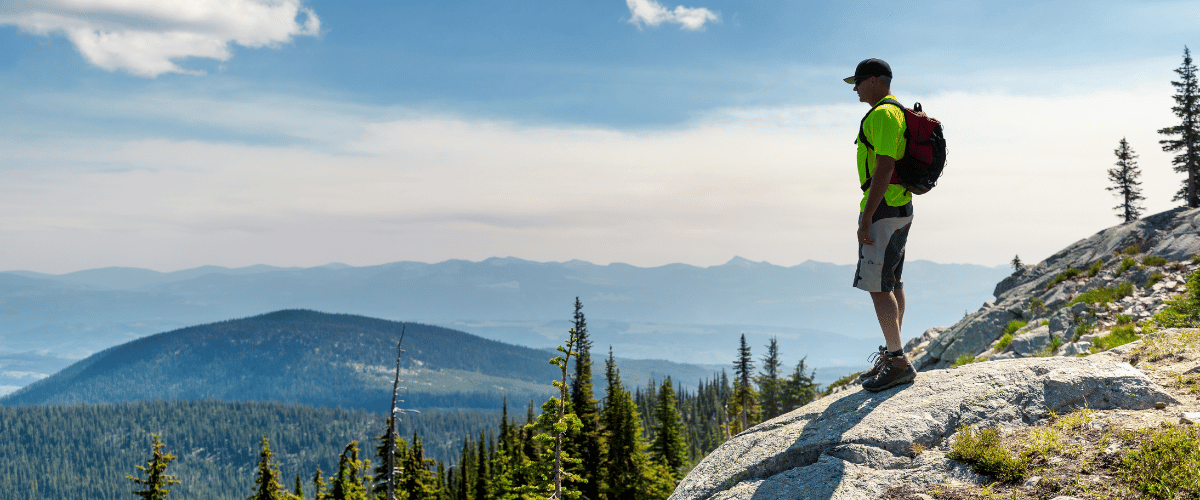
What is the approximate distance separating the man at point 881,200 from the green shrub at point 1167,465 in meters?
2.80

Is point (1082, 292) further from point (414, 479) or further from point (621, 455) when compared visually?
point (414, 479)

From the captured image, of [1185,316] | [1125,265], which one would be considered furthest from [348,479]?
[1185,316]

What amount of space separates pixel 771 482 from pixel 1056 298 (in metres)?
23.0

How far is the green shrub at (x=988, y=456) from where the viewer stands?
6645mm

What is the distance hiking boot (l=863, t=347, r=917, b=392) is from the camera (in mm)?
9133

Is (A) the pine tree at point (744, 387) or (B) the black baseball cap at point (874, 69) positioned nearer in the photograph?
(B) the black baseball cap at point (874, 69)

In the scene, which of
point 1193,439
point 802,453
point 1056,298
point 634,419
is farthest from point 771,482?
point 634,419

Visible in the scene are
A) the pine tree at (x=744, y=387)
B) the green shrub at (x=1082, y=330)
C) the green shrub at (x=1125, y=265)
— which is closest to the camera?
the green shrub at (x=1082, y=330)

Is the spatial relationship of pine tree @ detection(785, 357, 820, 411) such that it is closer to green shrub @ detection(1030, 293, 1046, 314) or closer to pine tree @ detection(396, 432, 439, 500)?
pine tree @ detection(396, 432, 439, 500)

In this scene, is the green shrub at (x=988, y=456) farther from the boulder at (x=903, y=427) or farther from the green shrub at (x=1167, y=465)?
the green shrub at (x=1167, y=465)

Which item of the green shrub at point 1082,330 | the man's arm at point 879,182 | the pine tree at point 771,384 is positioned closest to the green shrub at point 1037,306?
the green shrub at point 1082,330

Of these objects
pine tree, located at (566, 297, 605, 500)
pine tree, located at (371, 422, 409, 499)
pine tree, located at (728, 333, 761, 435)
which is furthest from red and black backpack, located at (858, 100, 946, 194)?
pine tree, located at (728, 333, 761, 435)

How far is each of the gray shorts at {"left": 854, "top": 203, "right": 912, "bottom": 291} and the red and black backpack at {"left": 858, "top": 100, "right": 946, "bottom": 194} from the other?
392 mm

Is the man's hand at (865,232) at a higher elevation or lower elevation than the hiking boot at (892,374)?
higher
